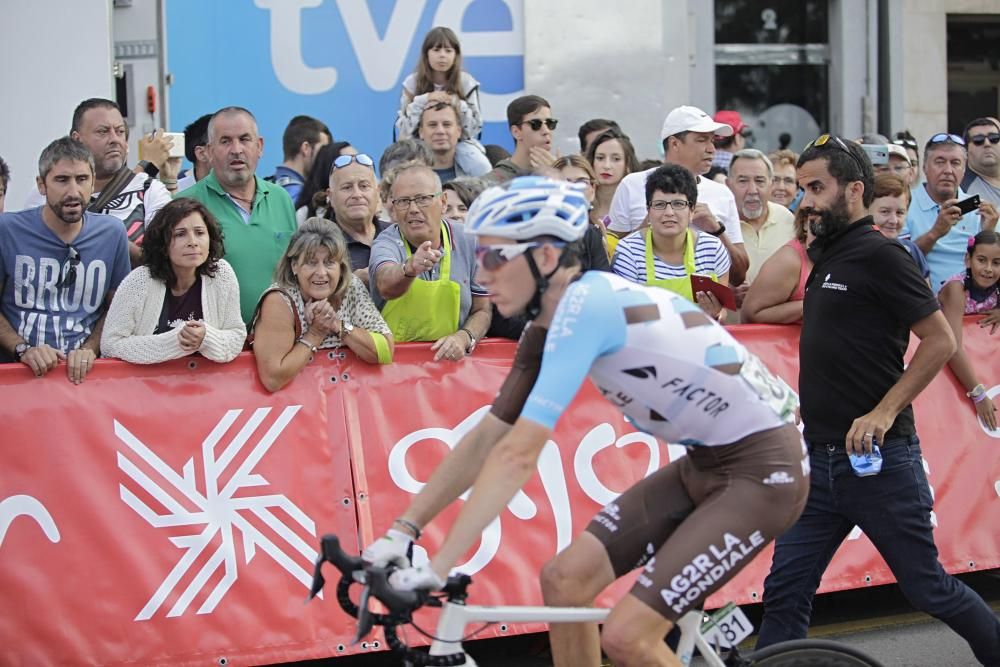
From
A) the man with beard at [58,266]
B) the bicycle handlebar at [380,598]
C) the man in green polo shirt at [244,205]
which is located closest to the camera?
the bicycle handlebar at [380,598]

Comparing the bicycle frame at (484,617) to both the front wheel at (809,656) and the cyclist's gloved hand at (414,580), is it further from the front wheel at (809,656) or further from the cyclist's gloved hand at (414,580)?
the front wheel at (809,656)

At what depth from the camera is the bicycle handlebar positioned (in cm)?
356

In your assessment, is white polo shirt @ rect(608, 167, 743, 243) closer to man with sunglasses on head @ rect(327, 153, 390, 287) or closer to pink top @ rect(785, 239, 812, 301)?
pink top @ rect(785, 239, 812, 301)

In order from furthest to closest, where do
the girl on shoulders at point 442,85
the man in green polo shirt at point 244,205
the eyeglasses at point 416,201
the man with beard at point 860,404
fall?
the girl on shoulders at point 442,85
the man in green polo shirt at point 244,205
the eyeglasses at point 416,201
the man with beard at point 860,404

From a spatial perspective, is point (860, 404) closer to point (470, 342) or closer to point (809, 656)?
point (809, 656)

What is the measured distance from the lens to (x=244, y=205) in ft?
24.7

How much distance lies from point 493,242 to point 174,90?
772cm

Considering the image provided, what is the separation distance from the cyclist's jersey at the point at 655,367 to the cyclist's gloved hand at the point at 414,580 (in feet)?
1.80

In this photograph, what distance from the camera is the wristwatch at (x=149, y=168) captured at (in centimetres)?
880

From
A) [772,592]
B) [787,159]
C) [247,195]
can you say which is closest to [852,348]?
[772,592]

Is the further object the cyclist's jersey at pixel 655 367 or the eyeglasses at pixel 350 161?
the eyeglasses at pixel 350 161

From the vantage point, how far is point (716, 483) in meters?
4.29

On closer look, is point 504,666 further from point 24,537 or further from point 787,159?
point 787,159

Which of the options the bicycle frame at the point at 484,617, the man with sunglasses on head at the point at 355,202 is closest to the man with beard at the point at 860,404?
the bicycle frame at the point at 484,617
